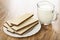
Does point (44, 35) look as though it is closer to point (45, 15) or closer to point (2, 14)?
point (45, 15)

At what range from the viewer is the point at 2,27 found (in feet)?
3.66

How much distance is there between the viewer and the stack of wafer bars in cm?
102

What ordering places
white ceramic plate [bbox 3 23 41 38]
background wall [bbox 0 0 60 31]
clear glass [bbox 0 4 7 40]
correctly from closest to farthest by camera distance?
white ceramic plate [bbox 3 23 41 38] → clear glass [bbox 0 4 7 40] → background wall [bbox 0 0 60 31]

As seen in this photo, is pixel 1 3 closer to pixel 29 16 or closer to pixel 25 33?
pixel 29 16

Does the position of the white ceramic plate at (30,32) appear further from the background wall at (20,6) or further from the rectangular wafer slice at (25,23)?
the background wall at (20,6)

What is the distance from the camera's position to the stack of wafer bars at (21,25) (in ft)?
3.34

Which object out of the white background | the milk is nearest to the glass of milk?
the milk

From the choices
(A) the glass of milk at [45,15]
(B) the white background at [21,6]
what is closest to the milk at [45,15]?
(A) the glass of milk at [45,15]

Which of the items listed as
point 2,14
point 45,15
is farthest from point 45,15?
point 2,14

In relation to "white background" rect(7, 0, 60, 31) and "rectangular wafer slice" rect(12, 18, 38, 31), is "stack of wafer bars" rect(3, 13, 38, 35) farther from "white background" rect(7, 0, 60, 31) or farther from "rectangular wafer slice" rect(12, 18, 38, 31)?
"white background" rect(7, 0, 60, 31)

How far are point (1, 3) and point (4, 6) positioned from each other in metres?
0.10

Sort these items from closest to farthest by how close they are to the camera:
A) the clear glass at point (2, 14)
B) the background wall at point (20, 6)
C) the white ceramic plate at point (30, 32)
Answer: the white ceramic plate at point (30, 32)
the clear glass at point (2, 14)
the background wall at point (20, 6)

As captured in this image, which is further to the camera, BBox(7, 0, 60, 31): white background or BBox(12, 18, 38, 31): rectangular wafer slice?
BBox(7, 0, 60, 31): white background

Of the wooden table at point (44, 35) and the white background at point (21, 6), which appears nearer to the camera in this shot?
the wooden table at point (44, 35)
